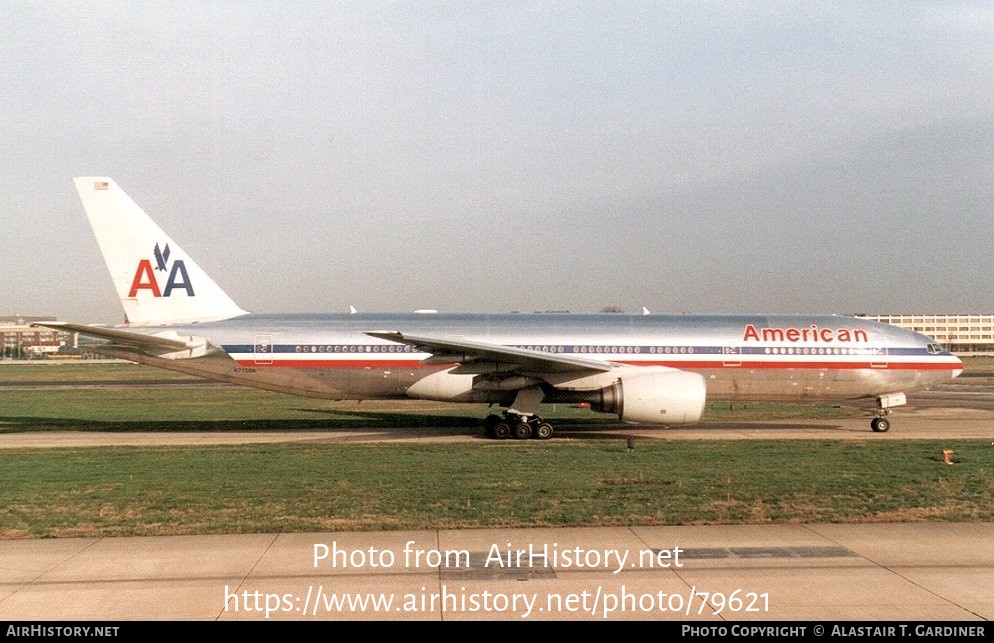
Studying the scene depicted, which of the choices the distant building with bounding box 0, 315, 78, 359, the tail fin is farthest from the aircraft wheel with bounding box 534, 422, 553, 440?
the distant building with bounding box 0, 315, 78, 359

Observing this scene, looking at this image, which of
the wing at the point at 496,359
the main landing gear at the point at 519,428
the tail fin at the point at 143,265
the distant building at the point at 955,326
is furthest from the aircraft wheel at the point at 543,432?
the distant building at the point at 955,326

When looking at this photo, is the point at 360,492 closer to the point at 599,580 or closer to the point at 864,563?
the point at 599,580

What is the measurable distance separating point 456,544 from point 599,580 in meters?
2.16

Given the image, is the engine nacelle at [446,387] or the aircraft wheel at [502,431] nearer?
the aircraft wheel at [502,431]

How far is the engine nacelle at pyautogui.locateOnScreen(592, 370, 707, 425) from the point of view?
800 inches

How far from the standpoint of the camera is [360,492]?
12.7 meters

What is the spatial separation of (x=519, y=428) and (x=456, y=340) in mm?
Answer: 3155

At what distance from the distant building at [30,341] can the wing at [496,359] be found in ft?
393

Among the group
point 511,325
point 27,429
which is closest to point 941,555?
point 511,325

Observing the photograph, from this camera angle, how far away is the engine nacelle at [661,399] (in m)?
20.3

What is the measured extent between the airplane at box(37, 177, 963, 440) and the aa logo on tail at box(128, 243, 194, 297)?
30 mm

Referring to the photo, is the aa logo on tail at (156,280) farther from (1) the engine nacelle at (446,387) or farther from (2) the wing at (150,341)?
(1) the engine nacelle at (446,387)

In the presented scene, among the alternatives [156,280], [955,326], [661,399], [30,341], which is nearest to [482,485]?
[661,399]

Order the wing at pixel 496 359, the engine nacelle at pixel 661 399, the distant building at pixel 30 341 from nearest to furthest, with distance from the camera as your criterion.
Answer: the engine nacelle at pixel 661 399, the wing at pixel 496 359, the distant building at pixel 30 341
